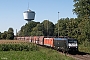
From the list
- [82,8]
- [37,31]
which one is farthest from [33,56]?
[37,31]

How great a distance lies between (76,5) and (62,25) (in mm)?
73338

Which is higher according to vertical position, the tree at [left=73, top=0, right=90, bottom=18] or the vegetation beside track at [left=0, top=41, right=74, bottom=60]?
the tree at [left=73, top=0, right=90, bottom=18]

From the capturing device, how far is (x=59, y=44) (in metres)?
44.9

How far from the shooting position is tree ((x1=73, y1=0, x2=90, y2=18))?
68.3m

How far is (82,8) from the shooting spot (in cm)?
6906

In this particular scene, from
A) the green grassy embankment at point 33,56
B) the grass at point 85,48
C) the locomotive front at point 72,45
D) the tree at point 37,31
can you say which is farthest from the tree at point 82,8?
the tree at point 37,31

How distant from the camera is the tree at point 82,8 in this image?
224 feet

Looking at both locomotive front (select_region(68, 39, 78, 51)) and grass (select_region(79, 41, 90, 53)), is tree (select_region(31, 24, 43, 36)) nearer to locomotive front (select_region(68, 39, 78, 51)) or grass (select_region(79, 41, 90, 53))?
grass (select_region(79, 41, 90, 53))

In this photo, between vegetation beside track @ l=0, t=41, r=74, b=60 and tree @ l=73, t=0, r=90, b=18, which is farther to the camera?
tree @ l=73, t=0, r=90, b=18

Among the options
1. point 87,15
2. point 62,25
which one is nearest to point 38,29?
point 62,25

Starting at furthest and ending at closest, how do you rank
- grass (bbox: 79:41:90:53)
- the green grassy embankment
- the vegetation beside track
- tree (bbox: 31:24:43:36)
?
tree (bbox: 31:24:43:36)
grass (bbox: 79:41:90:53)
the vegetation beside track
the green grassy embankment

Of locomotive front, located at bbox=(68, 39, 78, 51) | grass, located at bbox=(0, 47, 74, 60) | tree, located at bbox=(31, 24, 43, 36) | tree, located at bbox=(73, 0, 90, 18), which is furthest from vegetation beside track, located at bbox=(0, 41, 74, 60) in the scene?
tree, located at bbox=(31, 24, 43, 36)

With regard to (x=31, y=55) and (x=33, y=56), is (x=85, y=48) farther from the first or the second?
(x=33, y=56)

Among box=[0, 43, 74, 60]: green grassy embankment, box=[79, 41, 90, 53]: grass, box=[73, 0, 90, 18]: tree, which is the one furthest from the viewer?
box=[73, 0, 90, 18]: tree
